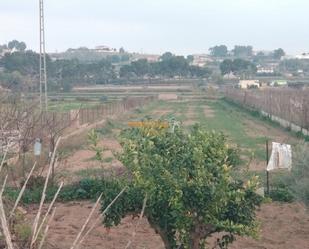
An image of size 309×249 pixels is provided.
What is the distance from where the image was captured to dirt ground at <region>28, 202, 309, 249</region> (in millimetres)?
9875

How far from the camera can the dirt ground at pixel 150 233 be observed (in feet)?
32.4

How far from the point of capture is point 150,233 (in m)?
10.7

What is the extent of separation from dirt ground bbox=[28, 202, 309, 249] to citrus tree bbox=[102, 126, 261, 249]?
184 centimetres

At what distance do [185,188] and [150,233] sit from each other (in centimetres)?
402

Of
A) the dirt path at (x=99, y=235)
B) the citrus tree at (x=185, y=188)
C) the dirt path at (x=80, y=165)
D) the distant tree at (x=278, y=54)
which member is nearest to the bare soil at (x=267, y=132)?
the dirt path at (x=80, y=165)

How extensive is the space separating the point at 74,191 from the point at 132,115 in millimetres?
31680

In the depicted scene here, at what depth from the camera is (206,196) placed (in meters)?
6.80

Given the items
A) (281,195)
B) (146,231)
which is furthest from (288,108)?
(146,231)

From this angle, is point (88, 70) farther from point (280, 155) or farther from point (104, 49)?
point (104, 49)

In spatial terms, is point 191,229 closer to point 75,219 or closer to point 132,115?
point 75,219

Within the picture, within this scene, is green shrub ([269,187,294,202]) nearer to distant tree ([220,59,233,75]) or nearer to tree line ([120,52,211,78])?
tree line ([120,52,211,78])

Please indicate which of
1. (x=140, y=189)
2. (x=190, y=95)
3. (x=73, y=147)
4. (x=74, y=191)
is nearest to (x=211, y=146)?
(x=140, y=189)

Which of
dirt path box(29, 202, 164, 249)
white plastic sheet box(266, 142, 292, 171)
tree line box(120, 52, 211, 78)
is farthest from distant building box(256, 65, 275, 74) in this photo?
dirt path box(29, 202, 164, 249)

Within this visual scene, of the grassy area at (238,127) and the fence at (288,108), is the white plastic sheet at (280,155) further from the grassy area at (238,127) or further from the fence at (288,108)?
the fence at (288,108)
